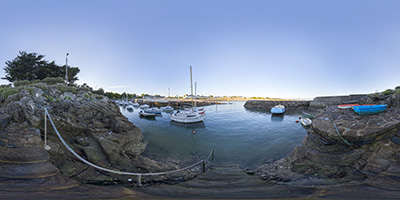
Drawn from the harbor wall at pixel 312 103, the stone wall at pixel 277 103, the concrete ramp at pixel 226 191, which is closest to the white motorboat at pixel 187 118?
the concrete ramp at pixel 226 191

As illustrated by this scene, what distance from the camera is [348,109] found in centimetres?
727

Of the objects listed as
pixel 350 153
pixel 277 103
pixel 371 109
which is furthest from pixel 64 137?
pixel 277 103

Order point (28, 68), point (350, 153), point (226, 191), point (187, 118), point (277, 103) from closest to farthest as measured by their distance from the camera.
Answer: point (226, 191) → point (350, 153) → point (28, 68) → point (187, 118) → point (277, 103)

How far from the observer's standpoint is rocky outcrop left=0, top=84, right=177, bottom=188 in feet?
13.2

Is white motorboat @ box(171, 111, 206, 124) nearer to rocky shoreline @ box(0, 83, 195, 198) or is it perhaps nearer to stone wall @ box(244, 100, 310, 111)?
rocky shoreline @ box(0, 83, 195, 198)

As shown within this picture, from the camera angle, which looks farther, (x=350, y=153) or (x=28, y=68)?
(x=28, y=68)

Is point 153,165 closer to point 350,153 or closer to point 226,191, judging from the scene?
point 226,191

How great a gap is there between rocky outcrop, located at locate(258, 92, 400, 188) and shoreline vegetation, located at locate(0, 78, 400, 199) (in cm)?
2

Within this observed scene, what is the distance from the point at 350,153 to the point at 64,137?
39.7ft

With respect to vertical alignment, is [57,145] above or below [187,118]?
above

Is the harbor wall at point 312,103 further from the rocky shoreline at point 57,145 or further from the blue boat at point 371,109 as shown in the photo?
the rocky shoreline at point 57,145

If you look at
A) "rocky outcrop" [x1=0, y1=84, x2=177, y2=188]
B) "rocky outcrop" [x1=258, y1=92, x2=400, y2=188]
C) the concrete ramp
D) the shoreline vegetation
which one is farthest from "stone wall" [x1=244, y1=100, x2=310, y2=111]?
the concrete ramp

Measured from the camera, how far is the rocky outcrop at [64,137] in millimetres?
4035

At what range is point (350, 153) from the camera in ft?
17.4
